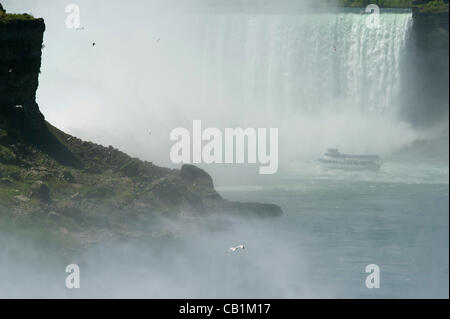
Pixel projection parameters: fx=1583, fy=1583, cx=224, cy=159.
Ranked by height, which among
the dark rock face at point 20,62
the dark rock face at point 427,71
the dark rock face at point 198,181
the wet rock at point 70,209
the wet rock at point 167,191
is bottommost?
the wet rock at point 70,209

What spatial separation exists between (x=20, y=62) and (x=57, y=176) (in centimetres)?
671

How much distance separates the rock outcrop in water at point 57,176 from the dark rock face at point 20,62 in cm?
6

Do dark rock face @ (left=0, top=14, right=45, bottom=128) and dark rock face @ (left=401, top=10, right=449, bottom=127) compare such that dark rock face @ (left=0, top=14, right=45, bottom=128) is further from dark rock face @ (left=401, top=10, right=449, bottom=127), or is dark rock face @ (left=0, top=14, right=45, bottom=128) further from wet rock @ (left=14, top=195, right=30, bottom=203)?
dark rock face @ (left=401, top=10, right=449, bottom=127)

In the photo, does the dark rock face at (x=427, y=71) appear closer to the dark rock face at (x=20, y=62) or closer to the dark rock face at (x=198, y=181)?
the dark rock face at (x=198, y=181)

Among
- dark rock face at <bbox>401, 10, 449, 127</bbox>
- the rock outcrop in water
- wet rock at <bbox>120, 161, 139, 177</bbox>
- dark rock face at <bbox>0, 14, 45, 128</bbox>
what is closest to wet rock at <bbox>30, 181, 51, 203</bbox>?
the rock outcrop in water

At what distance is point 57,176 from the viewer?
89.1m

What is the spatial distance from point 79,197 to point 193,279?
27.1 ft

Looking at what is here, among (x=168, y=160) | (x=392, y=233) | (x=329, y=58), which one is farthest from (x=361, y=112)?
(x=392, y=233)

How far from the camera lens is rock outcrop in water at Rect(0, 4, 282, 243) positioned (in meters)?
85.0

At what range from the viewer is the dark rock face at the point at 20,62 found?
288ft

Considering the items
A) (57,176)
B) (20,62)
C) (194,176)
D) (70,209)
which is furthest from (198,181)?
(20,62)

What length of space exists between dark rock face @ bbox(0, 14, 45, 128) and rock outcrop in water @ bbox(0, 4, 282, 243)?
6 cm

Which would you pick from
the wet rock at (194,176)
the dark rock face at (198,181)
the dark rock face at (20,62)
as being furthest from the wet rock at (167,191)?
the dark rock face at (20,62)

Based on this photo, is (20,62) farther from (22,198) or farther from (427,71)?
(427,71)
